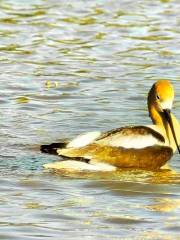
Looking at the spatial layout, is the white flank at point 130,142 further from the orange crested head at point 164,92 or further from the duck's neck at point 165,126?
the orange crested head at point 164,92

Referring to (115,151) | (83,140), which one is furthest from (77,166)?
(115,151)

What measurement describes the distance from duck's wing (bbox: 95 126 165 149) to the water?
11.8 inches

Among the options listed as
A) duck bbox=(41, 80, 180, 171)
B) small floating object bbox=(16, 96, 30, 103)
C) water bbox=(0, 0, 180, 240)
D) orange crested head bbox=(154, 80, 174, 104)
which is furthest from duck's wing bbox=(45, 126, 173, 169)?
small floating object bbox=(16, 96, 30, 103)

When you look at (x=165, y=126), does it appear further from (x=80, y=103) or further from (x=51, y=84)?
(x=51, y=84)

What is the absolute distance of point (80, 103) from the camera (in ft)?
47.3

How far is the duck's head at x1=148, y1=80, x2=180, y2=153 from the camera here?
11.8m

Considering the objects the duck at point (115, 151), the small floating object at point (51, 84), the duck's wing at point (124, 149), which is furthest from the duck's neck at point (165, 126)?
the small floating object at point (51, 84)

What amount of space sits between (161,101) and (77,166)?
130cm

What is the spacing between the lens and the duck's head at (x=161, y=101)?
11.8 meters

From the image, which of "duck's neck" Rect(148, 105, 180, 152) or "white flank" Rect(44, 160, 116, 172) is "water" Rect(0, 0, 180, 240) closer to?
"white flank" Rect(44, 160, 116, 172)

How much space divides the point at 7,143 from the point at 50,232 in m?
3.65

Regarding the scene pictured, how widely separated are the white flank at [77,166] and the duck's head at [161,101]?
897mm

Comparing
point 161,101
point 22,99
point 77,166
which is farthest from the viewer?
point 22,99

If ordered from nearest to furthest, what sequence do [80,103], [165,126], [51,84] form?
[165,126]
[80,103]
[51,84]
